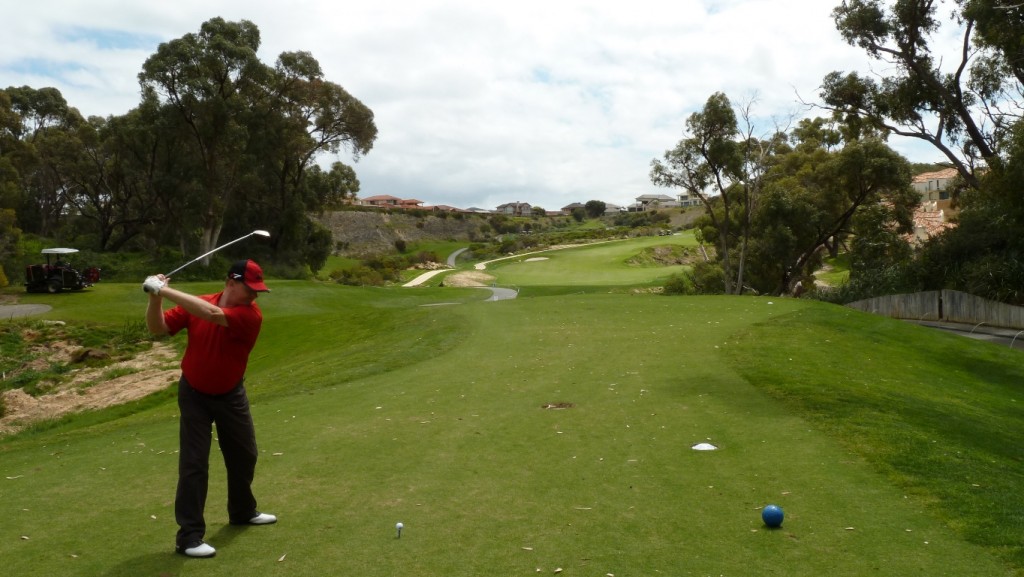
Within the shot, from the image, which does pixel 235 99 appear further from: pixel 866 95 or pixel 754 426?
pixel 754 426

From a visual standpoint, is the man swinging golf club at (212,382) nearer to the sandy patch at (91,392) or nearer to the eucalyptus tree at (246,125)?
the sandy patch at (91,392)

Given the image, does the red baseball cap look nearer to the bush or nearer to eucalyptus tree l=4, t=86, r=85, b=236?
the bush

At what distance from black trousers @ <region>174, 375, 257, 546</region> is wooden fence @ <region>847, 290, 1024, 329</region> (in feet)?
106

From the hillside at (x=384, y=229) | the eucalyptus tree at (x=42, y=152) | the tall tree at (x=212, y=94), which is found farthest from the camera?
the hillside at (x=384, y=229)

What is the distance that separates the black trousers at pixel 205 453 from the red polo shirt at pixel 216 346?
116 millimetres

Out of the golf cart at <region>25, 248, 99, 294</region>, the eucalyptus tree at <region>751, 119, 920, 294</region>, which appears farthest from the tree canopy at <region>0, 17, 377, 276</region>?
the eucalyptus tree at <region>751, 119, 920, 294</region>

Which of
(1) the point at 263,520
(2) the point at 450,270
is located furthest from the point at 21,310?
(2) the point at 450,270

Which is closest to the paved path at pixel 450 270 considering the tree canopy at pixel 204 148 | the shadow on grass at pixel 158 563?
the tree canopy at pixel 204 148

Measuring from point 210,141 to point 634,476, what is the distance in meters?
48.7

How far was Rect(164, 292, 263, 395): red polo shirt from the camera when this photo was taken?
6.29m

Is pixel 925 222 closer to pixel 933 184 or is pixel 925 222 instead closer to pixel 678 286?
pixel 678 286

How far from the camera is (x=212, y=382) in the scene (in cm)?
632

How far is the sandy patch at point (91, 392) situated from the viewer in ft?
65.5

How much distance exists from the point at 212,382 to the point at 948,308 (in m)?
35.9
